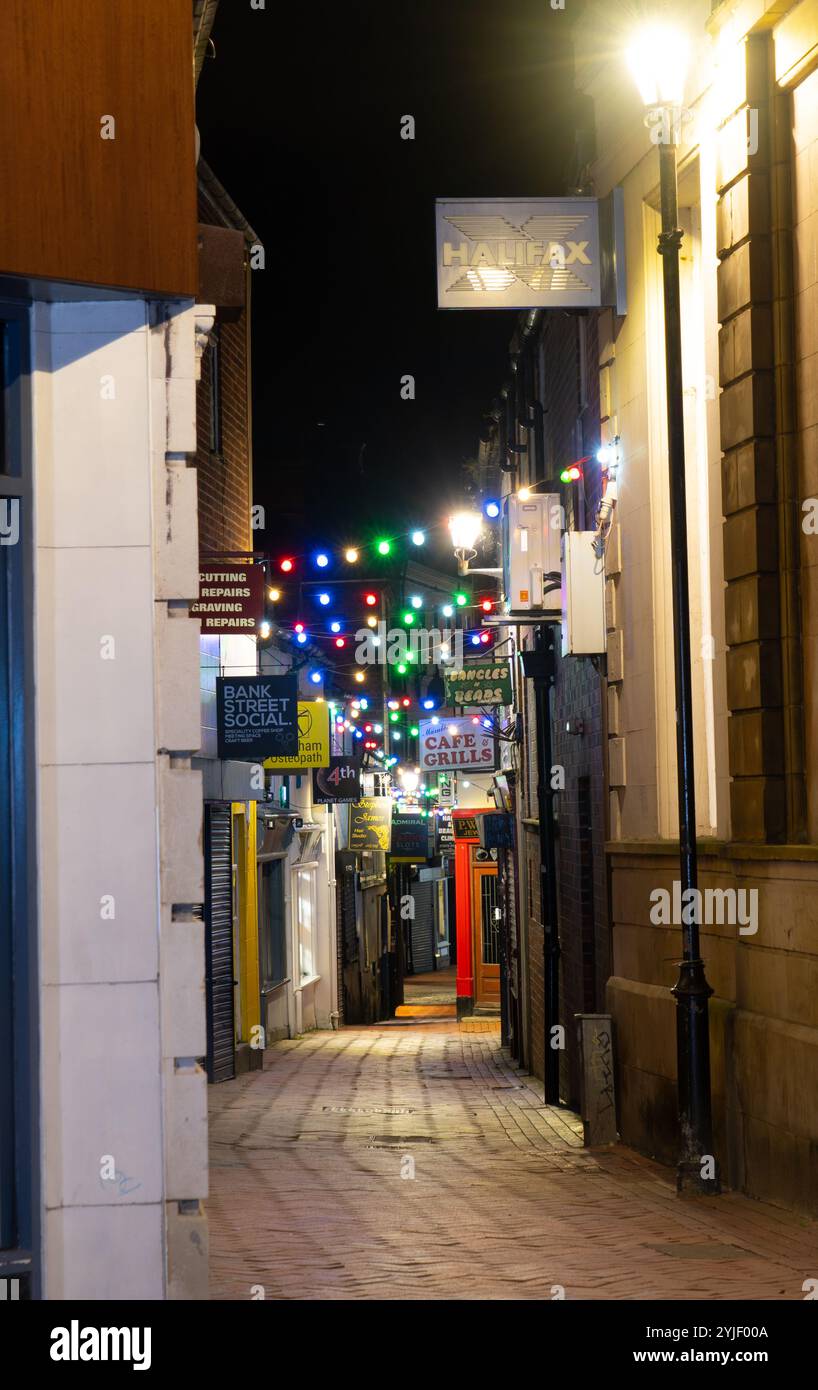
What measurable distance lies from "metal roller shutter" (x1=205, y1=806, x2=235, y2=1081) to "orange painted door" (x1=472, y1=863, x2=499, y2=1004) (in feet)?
62.7

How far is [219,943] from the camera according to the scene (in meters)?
19.9

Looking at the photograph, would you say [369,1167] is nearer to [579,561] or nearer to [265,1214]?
[265,1214]

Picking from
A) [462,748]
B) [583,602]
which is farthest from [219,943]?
[462,748]

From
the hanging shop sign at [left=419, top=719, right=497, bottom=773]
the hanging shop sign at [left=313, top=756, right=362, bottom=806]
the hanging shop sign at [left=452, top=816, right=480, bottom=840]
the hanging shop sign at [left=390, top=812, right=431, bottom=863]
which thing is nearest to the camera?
the hanging shop sign at [left=313, top=756, right=362, bottom=806]

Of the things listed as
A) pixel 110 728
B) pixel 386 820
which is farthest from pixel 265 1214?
pixel 386 820

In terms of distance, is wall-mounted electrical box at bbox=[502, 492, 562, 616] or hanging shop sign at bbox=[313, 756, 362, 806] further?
hanging shop sign at bbox=[313, 756, 362, 806]

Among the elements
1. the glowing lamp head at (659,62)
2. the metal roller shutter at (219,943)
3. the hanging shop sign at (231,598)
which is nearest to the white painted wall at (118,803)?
the glowing lamp head at (659,62)

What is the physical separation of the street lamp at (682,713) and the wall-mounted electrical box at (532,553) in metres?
6.80

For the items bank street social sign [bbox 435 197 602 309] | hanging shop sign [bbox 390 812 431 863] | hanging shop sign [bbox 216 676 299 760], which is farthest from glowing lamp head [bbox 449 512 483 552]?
hanging shop sign [bbox 390 812 431 863]

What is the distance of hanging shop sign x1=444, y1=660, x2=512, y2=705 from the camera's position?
24.6m

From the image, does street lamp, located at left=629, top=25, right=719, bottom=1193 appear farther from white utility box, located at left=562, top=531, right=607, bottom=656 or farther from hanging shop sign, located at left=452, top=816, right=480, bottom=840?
hanging shop sign, located at left=452, top=816, right=480, bottom=840
